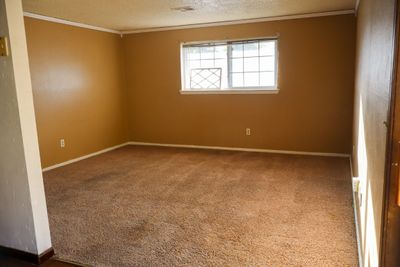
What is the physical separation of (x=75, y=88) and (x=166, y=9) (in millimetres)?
1921

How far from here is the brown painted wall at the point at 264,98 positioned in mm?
4613

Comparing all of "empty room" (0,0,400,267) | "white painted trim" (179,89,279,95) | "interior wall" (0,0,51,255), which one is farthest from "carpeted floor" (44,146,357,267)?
"white painted trim" (179,89,279,95)

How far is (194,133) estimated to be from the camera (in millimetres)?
5641

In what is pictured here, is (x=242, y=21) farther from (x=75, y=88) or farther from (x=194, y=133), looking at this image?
(x=75, y=88)

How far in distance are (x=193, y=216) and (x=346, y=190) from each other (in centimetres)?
164

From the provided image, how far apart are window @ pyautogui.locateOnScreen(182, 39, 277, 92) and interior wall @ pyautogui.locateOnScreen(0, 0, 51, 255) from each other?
3640mm

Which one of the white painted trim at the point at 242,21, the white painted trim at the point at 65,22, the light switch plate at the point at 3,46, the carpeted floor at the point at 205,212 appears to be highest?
the white painted trim at the point at 65,22

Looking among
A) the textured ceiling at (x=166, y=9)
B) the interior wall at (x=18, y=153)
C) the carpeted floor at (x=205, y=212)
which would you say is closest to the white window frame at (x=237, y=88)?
the textured ceiling at (x=166, y=9)

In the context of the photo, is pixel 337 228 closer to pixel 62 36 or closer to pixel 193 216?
pixel 193 216

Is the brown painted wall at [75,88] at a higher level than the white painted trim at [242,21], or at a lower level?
lower

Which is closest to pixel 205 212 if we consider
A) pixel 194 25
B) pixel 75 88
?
pixel 75 88

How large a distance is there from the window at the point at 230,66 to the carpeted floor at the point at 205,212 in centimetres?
133

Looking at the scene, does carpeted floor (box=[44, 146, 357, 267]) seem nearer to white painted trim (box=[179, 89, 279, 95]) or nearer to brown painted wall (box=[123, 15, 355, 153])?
brown painted wall (box=[123, 15, 355, 153])

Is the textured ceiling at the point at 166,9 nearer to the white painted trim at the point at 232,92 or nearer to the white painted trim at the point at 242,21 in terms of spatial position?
the white painted trim at the point at 242,21
